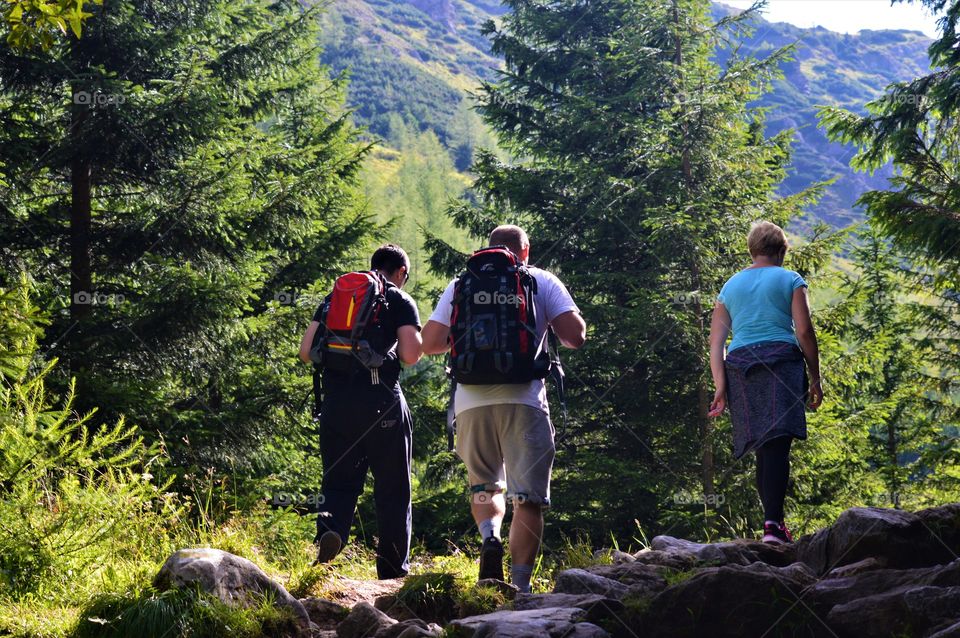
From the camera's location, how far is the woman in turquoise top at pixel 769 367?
505 cm

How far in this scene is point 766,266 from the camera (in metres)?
5.41

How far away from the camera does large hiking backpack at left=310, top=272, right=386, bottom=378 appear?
5289 millimetres

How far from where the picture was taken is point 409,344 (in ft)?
17.3

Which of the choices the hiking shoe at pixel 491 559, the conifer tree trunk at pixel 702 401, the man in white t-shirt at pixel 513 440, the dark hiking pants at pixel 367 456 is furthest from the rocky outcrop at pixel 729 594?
the conifer tree trunk at pixel 702 401

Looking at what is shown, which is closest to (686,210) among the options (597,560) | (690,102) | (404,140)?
(690,102)

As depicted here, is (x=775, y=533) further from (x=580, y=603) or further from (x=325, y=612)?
(x=325, y=612)

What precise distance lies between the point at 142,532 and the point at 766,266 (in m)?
4.10

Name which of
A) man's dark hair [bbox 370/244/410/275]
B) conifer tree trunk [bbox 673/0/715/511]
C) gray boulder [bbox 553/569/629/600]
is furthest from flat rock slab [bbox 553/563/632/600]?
conifer tree trunk [bbox 673/0/715/511]

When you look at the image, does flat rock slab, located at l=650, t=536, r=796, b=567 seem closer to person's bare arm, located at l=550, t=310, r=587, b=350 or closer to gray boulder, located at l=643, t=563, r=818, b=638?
gray boulder, located at l=643, t=563, r=818, b=638

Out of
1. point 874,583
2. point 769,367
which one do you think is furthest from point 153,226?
point 874,583

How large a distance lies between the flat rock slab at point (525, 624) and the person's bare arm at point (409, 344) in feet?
5.95

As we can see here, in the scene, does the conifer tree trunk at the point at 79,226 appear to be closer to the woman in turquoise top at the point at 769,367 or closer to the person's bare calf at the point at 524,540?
the person's bare calf at the point at 524,540

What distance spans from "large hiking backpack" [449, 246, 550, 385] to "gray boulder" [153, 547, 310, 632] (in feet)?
4.72

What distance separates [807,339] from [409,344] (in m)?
2.30
